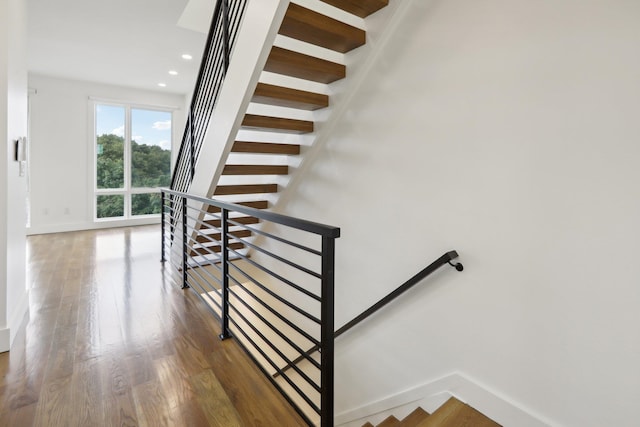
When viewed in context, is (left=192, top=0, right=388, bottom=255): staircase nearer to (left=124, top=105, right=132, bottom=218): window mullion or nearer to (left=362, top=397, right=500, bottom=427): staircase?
(left=362, top=397, right=500, bottom=427): staircase

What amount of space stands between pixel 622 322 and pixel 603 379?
26cm

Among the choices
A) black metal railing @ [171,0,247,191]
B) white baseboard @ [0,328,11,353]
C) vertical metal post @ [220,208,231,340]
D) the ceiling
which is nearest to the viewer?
white baseboard @ [0,328,11,353]

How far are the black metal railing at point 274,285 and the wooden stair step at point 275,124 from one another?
68cm

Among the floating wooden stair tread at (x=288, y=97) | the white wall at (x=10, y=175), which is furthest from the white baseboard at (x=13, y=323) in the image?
the floating wooden stair tread at (x=288, y=97)

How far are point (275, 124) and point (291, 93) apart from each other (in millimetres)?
291

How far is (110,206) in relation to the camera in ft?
21.2

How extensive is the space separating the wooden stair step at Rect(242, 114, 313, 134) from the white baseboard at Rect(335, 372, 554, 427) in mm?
2058

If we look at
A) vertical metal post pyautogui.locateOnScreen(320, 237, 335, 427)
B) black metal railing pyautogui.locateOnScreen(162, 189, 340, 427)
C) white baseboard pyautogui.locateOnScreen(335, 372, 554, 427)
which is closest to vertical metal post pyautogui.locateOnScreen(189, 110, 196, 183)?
black metal railing pyautogui.locateOnScreen(162, 189, 340, 427)

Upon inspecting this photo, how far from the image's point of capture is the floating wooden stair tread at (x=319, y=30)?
1799 millimetres

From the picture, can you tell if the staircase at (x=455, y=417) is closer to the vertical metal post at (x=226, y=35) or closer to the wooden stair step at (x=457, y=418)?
the wooden stair step at (x=457, y=418)

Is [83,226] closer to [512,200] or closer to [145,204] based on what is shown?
[145,204]

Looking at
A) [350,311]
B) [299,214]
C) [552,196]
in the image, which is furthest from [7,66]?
[552,196]

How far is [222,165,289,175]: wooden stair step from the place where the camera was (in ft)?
9.32

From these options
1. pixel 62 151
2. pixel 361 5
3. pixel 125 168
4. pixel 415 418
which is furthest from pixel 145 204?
pixel 415 418
